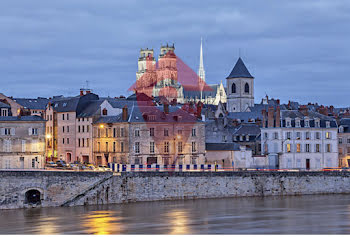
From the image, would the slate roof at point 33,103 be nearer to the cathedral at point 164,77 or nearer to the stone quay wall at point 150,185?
the cathedral at point 164,77

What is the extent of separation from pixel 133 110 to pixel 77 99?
905cm

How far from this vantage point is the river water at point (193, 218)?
1705 inches

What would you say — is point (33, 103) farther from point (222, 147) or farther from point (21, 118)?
point (222, 147)

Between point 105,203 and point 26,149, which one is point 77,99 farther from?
point 105,203

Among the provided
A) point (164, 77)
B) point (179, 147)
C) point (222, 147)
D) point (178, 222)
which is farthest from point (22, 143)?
point (164, 77)

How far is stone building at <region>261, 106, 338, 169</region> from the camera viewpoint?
79000 mm

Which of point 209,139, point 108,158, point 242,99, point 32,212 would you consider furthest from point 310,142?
point 242,99

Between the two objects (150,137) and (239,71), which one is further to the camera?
(239,71)

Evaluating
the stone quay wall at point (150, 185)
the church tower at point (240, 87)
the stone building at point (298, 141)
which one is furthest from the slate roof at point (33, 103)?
the stone quay wall at point (150, 185)

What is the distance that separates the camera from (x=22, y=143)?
2766 inches

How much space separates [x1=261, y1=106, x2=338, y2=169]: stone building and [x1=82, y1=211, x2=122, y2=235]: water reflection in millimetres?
32425

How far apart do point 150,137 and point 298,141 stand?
17783 millimetres

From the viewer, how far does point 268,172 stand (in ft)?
206

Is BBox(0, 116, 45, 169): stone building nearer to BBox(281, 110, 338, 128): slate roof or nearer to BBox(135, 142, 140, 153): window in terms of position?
BBox(135, 142, 140, 153): window
